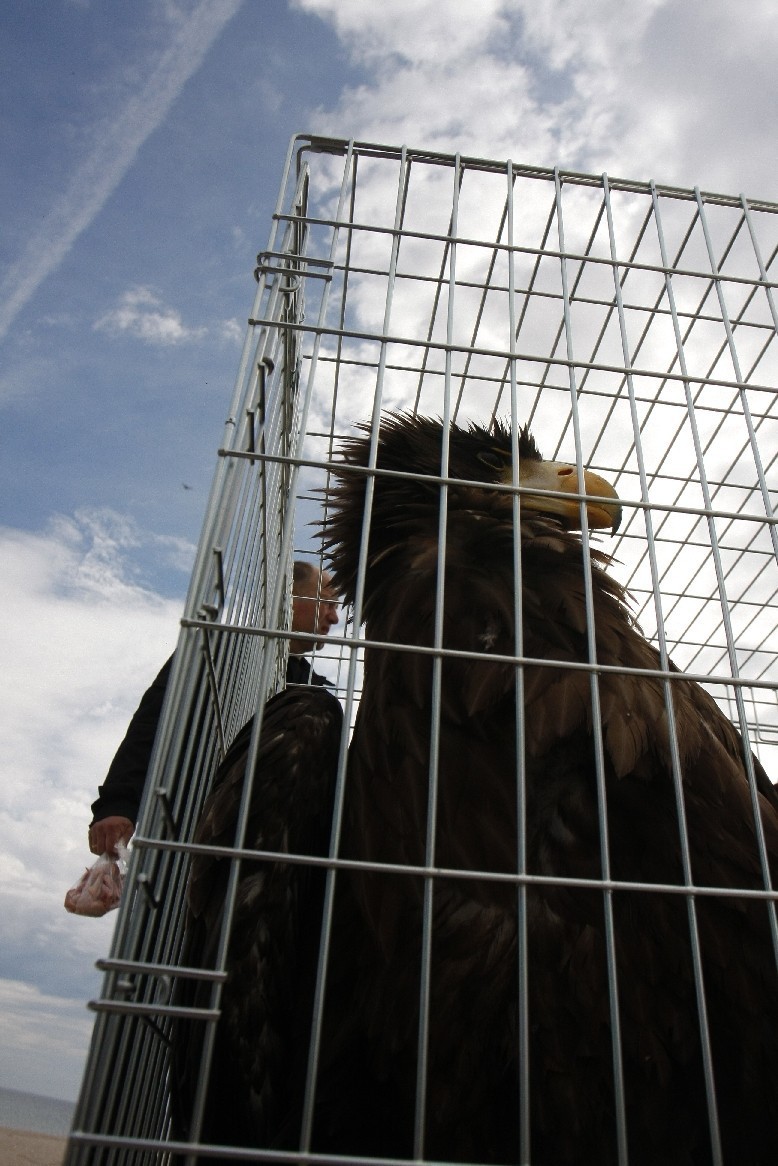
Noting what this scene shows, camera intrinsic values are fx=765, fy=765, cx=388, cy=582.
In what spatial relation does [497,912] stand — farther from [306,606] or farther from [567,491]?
[306,606]

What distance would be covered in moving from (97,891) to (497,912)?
1330 mm

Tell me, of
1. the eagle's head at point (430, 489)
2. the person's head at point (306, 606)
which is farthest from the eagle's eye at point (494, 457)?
the person's head at point (306, 606)

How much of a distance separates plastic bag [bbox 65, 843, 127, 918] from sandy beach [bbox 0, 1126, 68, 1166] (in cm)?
398

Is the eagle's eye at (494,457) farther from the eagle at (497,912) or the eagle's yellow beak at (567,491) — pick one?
the eagle at (497,912)

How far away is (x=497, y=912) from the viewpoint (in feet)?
4.03

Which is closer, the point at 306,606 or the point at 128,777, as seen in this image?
the point at 128,777

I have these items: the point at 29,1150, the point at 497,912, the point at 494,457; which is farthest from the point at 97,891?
the point at 29,1150

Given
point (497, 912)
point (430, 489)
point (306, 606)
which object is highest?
point (306, 606)

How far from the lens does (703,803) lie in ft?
4.35

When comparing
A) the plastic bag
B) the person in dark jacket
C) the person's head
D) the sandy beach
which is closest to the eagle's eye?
the person in dark jacket

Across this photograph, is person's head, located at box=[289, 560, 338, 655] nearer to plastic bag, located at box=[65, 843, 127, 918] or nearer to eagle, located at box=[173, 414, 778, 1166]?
plastic bag, located at box=[65, 843, 127, 918]

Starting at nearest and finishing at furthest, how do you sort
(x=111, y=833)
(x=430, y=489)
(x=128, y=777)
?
(x=430, y=489) < (x=111, y=833) < (x=128, y=777)

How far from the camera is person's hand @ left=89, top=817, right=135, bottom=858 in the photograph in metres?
2.34

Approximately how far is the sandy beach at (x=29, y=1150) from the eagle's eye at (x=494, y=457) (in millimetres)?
5314
